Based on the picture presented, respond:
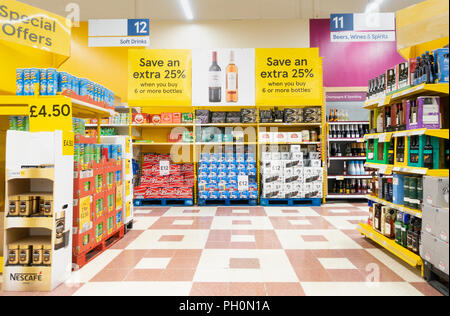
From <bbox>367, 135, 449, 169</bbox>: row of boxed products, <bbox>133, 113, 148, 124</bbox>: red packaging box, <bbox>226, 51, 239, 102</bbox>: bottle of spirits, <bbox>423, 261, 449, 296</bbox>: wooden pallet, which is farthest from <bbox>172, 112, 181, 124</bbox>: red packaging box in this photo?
<bbox>423, 261, 449, 296</bbox>: wooden pallet

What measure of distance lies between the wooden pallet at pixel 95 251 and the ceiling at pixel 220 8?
6.10 m

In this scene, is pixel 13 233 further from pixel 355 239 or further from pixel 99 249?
pixel 355 239

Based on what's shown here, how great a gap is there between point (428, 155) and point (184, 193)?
5.05 metres

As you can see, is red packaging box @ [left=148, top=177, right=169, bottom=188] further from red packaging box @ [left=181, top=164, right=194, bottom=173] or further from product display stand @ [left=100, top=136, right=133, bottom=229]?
product display stand @ [left=100, top=136, right=133, bottom=229]

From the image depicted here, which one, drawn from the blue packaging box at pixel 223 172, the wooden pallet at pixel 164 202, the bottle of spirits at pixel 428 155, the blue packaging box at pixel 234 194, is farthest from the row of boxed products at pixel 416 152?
the wooden pallet at pixel 164 202

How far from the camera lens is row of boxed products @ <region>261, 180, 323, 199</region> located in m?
6.86

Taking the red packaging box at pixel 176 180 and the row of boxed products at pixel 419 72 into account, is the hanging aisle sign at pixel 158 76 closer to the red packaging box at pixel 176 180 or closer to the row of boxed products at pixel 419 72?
the red packaging box at pixel 176 180

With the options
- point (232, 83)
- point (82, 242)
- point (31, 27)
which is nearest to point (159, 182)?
point (232, 83)

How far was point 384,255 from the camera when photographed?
11.6ft

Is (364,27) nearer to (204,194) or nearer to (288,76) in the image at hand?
(288,76)

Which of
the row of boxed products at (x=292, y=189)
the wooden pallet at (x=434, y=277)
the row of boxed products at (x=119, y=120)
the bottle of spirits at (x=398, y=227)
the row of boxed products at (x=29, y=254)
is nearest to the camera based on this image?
the wooden pallet at (x=434, y=277)

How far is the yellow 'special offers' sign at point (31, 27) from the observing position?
3.97 meters
